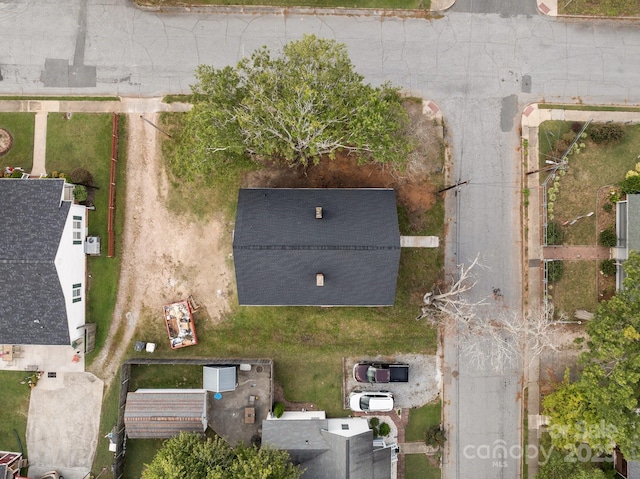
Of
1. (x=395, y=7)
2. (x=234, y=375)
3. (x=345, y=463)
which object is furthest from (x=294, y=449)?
(x=395, y=7)

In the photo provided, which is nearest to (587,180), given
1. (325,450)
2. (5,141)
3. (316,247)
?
(316,247)

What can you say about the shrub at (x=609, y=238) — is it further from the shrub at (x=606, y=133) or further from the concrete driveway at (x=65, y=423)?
the concrete driveway at (x=65, y=423)

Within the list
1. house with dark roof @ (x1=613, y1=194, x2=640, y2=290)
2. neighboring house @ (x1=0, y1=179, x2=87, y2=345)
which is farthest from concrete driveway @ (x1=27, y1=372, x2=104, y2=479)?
house with dark roof @ (x1=613, y1=194, x2=640, y2=290)

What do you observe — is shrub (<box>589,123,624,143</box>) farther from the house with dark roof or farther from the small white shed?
the small white shed

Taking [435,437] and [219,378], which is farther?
[435,437]

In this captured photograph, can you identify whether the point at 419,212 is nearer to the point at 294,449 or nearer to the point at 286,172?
the point at 286,172

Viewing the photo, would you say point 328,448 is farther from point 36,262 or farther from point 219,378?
point 36,262
